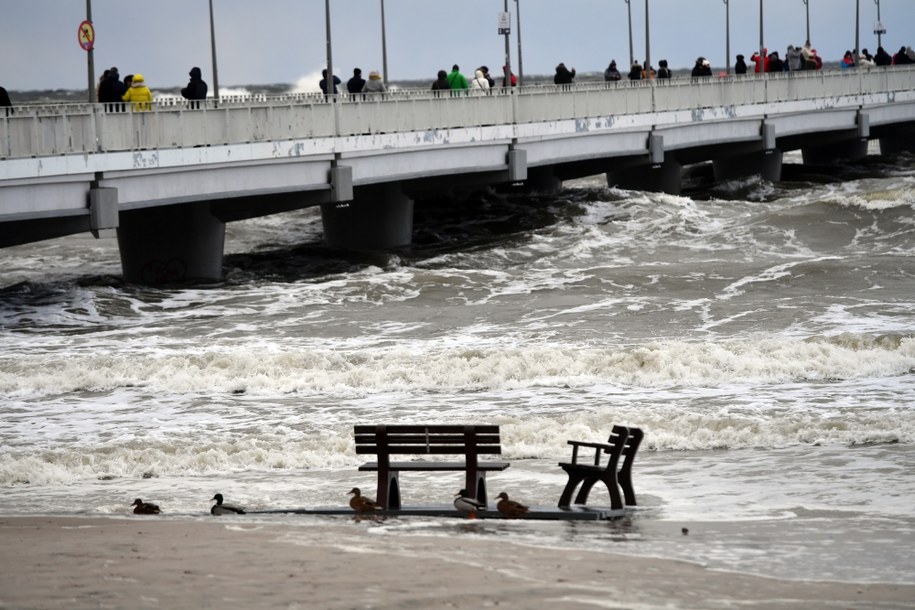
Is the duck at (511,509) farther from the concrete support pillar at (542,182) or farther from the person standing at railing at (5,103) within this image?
the concrete support pillar at (542,182)

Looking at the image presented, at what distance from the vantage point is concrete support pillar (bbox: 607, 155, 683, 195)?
5103 centimetres

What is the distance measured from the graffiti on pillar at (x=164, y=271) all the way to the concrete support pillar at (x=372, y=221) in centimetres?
682

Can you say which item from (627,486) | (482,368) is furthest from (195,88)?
(627,486)

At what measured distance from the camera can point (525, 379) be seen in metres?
22.0

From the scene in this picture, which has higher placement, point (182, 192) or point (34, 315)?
point (182, 192)

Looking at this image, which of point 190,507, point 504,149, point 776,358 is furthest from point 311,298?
point 190,507

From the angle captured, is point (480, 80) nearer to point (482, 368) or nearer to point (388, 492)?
point (482, 368)

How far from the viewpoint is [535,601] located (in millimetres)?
8539

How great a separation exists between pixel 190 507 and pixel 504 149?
82.1ft

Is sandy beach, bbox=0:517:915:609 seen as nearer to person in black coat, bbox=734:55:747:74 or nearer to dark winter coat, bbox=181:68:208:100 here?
dark winter coat, bbox=181:68:208:100

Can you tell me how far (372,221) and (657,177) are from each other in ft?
47.3

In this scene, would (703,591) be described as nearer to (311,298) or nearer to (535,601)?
(535,601)

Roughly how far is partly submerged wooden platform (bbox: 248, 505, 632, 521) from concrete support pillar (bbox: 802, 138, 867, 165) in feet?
189

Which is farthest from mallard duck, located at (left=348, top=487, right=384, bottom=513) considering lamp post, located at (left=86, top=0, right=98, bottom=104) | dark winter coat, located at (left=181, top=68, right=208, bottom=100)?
dark winter coat, located at (left=181, top=68, right=208, bottom=100)
